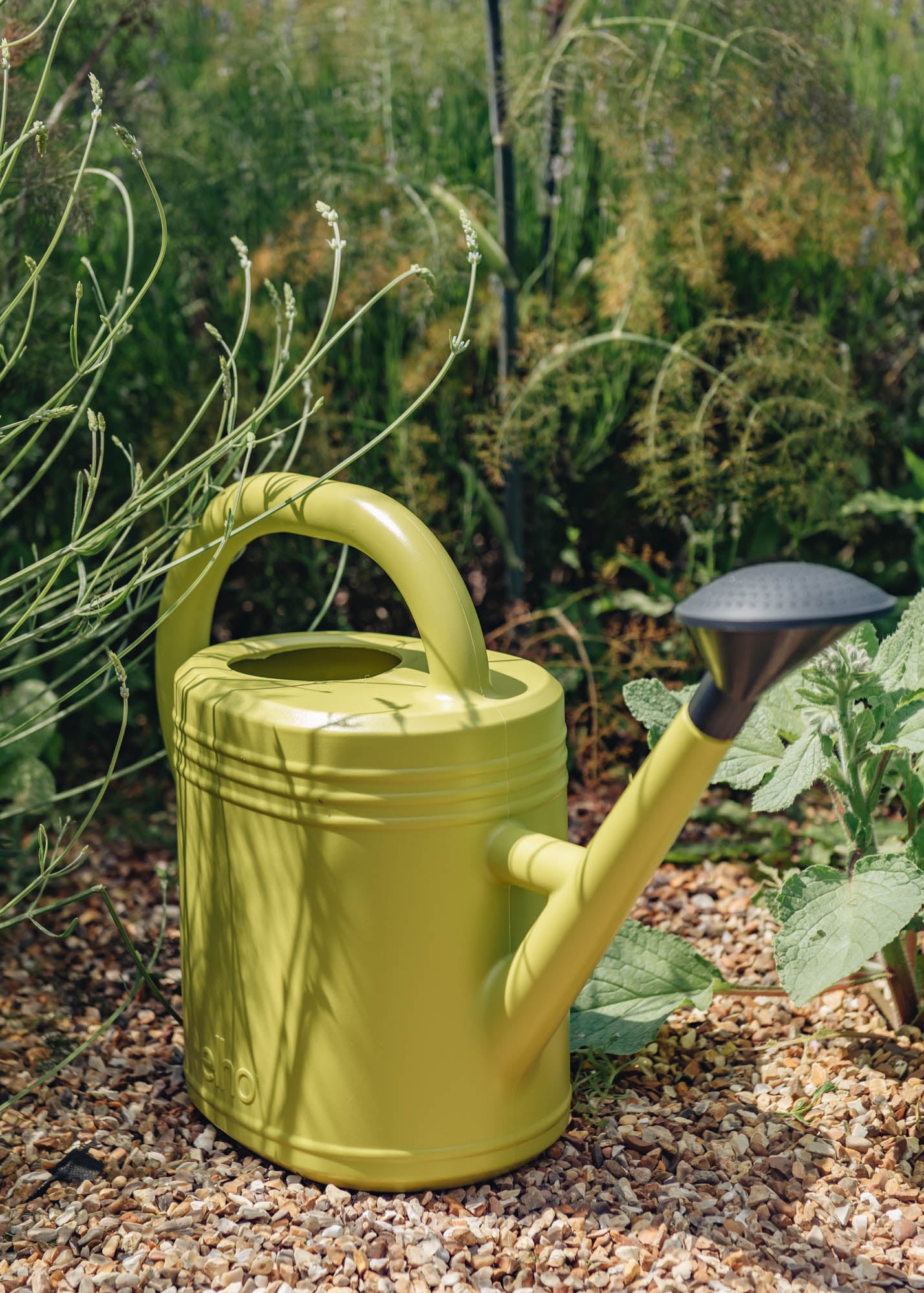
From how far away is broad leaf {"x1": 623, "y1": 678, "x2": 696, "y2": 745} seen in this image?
1657 mm

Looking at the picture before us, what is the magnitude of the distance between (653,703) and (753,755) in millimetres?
147

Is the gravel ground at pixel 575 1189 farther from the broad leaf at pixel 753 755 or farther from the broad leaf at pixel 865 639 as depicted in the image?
the broad leaf at pixel 865 639

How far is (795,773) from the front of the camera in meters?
1.53

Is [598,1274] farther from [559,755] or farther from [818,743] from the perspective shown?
[818,743]

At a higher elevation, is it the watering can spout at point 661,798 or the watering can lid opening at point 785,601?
the watering can lid opening at point 785,601

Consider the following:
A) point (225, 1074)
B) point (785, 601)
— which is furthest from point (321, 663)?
point (785, 601)

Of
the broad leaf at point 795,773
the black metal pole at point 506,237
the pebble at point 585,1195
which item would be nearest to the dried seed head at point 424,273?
the broad leaf at point 795,773

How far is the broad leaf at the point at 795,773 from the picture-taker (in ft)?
4.99

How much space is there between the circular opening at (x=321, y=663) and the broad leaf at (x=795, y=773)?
501 mm

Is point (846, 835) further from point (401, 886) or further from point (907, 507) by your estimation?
point (907, 507)

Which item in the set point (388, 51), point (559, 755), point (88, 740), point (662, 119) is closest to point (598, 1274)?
point (559, 755)

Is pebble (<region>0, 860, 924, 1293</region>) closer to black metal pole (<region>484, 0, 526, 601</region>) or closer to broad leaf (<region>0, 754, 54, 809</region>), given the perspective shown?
broad leaf (<region>0, 754, 54, 809</region>)

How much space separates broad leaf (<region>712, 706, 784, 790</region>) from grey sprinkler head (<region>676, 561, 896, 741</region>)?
55cm

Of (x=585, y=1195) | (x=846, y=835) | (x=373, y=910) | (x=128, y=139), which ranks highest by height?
(x=128, y=139)
